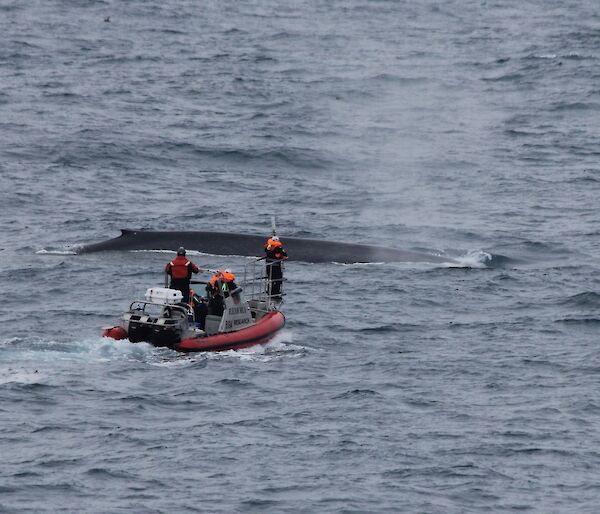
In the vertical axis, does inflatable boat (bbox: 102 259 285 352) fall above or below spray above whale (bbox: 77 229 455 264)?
below

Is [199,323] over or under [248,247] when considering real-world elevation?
under

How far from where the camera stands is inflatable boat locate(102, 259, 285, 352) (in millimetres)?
36094

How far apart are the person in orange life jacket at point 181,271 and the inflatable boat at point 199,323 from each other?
1.89 ft

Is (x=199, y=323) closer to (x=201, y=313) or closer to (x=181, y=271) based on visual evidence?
(x=201, y=313)

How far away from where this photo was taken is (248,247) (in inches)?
1884

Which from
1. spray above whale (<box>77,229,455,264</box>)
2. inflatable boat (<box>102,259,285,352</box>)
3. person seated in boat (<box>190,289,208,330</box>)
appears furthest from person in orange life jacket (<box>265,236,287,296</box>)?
spray above whale (<box>77,229,455,264</box>)

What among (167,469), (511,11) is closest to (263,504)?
(167,469)

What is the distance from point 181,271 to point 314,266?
976 centimetres

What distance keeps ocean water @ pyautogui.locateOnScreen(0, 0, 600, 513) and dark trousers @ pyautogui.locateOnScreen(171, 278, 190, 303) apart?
217 centimetres

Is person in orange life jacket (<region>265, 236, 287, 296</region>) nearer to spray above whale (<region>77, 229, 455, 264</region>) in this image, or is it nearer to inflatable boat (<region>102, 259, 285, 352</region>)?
inflatable boat (<region>102, 259, 285, 352</region>)

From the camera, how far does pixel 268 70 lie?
286ft

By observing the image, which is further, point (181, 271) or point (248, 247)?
point (248, 247)

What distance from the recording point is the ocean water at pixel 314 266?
29.6m

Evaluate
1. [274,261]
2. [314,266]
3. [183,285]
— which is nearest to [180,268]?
[183,285]
